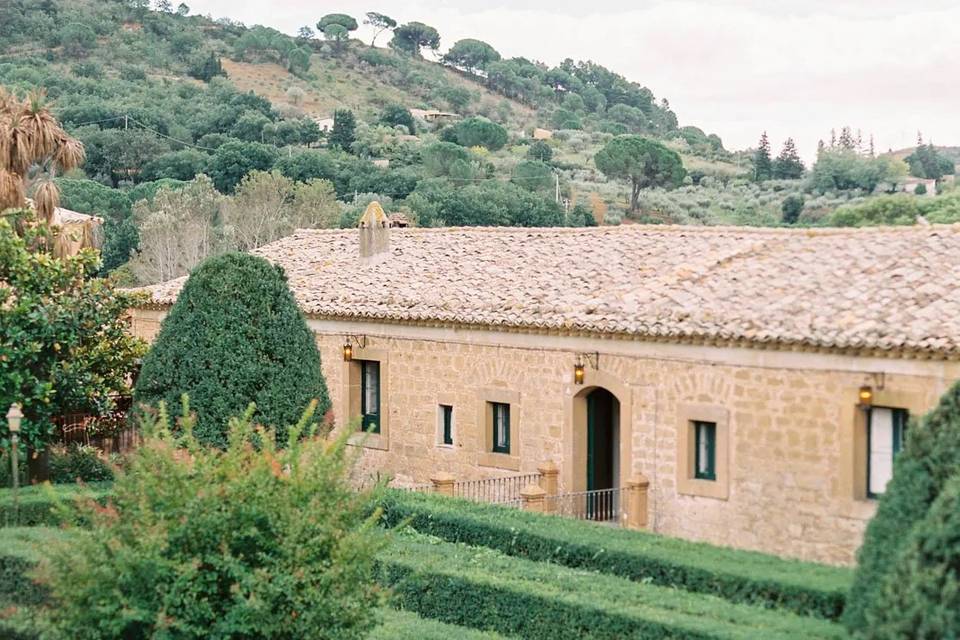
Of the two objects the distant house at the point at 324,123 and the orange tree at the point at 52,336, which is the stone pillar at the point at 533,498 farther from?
the distant house at the point at 324,123

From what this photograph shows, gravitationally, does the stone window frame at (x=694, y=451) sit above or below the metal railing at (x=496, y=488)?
above

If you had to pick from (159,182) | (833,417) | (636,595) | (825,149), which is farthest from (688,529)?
(825,149)

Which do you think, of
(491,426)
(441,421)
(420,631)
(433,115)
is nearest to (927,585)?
(420,631)

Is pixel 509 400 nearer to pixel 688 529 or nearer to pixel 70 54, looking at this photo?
pixel 688 529

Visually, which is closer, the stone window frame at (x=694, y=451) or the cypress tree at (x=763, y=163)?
the stone window frame at (x=694, y=451)

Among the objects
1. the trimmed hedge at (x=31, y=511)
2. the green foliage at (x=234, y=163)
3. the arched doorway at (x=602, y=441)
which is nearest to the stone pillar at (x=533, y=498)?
the arched doorway at (x=602, y=441)

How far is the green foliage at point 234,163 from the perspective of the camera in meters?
73.3

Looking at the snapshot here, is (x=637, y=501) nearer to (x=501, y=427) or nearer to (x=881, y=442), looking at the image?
(x=501, y=427)

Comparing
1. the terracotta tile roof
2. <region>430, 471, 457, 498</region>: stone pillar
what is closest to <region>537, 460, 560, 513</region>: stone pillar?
<region>430, 471, 457, 498</region>: stone pillar

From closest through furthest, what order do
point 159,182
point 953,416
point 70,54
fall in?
point 953,416
point 159,182
point 70,54

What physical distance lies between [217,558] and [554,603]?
3664 millimetres

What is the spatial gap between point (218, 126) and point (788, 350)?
73.3 metres

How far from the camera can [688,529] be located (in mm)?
18844

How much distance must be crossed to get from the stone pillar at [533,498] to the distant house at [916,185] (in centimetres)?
5960
